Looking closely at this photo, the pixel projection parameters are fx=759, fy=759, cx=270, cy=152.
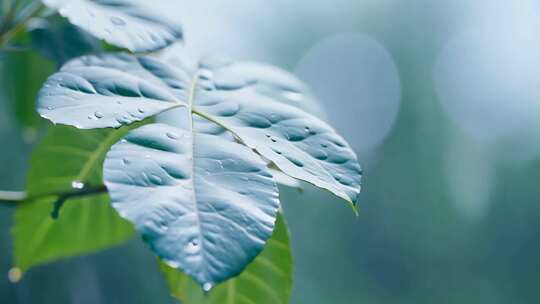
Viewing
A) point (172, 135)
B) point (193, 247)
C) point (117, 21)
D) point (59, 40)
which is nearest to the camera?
point (193, 247)

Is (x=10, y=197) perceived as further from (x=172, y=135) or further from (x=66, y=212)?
(x=172, y=135)

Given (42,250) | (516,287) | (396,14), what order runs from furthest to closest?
1. (396,14)
2. (516,287)
3. (42,250)

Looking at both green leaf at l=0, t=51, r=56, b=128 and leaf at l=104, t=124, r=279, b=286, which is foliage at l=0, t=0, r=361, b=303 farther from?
green leaf at l=0, t=51, r=56, b=128

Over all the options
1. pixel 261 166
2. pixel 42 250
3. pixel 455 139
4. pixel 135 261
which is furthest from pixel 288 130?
pixel 455 139

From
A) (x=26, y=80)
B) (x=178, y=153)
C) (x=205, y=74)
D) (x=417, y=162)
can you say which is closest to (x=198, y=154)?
(x=178, y=153)

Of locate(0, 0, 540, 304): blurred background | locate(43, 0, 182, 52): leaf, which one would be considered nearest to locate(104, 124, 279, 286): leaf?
locate(43, 0, 182, 52): leaf

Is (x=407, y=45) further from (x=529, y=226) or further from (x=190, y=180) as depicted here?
(x=190, y=180)
